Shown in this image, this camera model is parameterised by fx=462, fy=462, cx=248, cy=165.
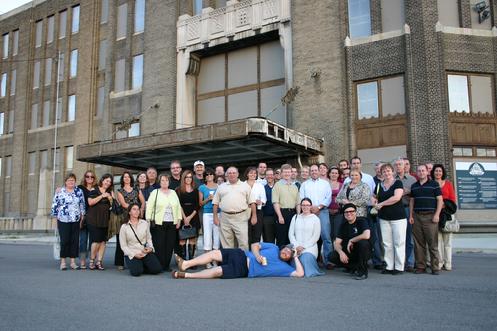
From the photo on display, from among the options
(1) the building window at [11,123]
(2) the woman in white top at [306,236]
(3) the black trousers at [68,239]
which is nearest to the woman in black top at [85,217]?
(3) the black trousers at [68,239]

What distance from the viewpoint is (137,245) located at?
8211 mm

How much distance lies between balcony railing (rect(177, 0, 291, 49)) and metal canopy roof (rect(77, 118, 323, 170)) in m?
6.68

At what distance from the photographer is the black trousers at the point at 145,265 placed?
26.3 feet

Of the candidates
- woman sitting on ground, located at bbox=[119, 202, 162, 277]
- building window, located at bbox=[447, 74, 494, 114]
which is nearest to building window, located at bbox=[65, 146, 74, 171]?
building window, located at bbox=[447, 74, 494, 114]

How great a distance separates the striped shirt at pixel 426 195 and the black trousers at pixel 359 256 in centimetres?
133

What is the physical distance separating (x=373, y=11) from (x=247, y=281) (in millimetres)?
17678

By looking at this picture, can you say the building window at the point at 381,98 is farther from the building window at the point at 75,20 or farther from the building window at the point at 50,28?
the building window at the point at 50,28

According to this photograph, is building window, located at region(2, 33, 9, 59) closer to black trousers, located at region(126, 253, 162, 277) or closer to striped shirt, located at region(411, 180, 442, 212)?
black trousers, located at region(126, 253, 162, 277)

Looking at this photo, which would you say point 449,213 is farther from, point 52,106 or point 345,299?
point 52,106

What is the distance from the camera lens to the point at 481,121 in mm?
19766

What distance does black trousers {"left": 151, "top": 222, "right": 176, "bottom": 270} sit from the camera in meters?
8.77

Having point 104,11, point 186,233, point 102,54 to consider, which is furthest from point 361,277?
point 104,11

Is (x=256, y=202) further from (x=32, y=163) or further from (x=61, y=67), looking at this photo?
(x=32, y=163)

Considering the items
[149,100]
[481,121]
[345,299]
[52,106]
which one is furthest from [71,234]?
[52,106]
